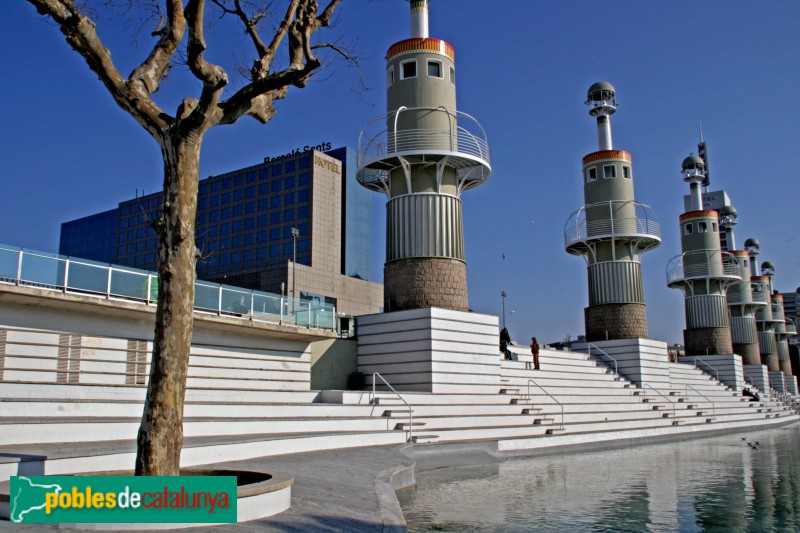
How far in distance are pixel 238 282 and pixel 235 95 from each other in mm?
65226

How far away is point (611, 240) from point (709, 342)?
16.0 m

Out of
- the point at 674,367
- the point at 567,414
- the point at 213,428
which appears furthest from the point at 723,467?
the point at 674,367

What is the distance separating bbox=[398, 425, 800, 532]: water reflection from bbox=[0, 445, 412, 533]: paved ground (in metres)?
0.76

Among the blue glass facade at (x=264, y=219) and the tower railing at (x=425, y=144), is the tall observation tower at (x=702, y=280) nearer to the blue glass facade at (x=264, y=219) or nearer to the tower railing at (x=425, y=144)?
the tower railing at (x=425, y=144)

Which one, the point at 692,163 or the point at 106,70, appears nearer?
the point at 106,70

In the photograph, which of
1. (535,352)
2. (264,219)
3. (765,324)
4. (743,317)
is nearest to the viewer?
(535,352)

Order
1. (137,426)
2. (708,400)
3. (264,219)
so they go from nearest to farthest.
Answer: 1. (137,426)
2. (708,400)
3. (264,219)

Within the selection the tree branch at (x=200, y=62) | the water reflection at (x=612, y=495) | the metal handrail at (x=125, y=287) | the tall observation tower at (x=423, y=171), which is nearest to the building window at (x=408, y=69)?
the tall observation tower at (x=423, y=171)

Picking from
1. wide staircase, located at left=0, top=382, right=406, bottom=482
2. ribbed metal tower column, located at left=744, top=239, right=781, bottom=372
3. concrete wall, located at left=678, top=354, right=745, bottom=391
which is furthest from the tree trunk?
ribbed metal tower column, located at left=744, top=239, right=781, bottom=372

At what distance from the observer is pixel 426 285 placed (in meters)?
24.6

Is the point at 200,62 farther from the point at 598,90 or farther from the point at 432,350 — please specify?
the point at 598,90

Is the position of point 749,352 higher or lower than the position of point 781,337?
lower

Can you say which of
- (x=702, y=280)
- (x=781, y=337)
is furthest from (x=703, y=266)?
(x=781, y=337)

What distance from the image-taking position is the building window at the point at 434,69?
26.5 m
